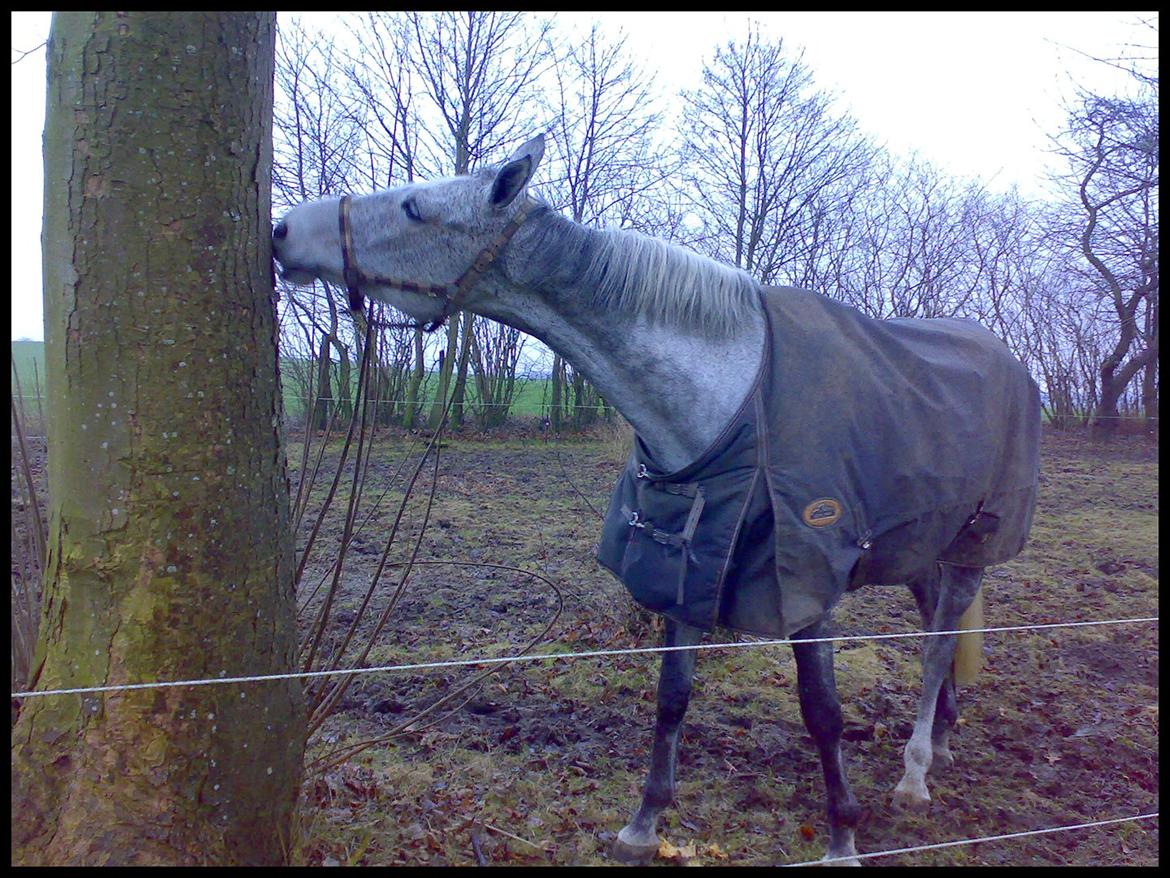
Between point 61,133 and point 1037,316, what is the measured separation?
16518 mm

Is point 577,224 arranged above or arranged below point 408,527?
above

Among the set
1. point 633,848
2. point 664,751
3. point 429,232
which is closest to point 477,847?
point 633,848

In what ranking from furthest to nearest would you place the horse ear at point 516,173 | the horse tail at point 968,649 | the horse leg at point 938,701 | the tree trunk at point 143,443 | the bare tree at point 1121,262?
the bare tree at point 1121,262 → the horse tail at point 968,649 → the horse leg at point 938,701 → the horse ear at point 516,173 → the tree trunk at point 143,443

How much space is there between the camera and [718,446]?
2371mm

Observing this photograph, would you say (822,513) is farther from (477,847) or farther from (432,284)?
(477,847)

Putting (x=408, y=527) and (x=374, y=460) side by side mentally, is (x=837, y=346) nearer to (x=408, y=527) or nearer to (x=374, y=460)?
(x=408, y=527)

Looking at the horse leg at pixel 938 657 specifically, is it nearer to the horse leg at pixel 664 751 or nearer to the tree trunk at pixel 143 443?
the horse leg at pixel 664 751

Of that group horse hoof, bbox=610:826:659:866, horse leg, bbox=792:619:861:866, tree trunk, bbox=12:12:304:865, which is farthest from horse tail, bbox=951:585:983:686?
tree trunk, bbox=12:12:304:865

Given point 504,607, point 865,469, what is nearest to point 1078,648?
point 865,469

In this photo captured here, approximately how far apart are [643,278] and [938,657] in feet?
6.84

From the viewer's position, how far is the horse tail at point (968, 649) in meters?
3.45

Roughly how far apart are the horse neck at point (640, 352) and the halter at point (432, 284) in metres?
0.08

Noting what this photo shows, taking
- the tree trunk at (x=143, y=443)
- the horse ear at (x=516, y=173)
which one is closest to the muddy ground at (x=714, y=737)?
the tree trunk at (x=143, y=443)
